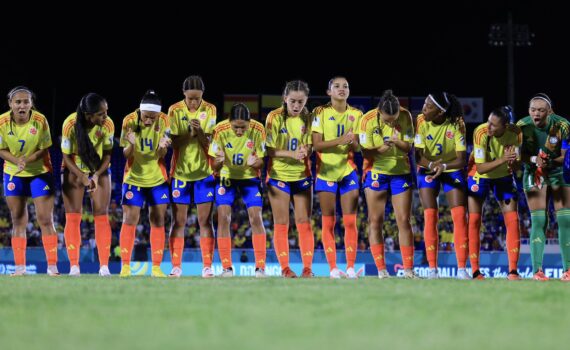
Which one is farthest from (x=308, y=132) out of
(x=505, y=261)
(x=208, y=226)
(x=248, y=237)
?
(x=248, y=237)

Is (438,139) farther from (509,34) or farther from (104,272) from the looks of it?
(509,34)

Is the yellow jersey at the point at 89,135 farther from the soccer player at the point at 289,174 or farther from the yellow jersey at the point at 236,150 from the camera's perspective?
the soccer player at the point at 289,174

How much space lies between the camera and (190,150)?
38.8 ft

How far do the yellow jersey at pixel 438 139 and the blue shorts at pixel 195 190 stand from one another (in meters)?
2.74

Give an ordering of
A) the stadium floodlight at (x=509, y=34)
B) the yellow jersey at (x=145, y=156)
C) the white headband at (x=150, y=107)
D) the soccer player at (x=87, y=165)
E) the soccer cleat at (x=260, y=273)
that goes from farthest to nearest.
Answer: the stadium floodlight at (x=509, y=34), the yellow jersey at (x=145, y=156), the white headband at (x=150, y=107), the soccer player at (x=87, y=165), the soccer cleat at (x=260, y=273)

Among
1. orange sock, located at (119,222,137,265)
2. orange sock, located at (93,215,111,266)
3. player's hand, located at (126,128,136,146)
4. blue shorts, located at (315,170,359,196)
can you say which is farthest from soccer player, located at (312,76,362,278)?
orange sock, located at (93,215,111,266)

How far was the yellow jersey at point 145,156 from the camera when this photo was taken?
11.7 metres

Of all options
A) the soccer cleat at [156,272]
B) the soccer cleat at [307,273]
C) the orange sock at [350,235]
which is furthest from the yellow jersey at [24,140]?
the orange sock at [350,235]

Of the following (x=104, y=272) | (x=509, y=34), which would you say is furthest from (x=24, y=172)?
(x=509, y=34)

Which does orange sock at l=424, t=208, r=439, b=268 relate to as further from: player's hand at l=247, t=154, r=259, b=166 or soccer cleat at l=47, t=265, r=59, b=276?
soccer cleat at l=47, t=265, r=59, b=276

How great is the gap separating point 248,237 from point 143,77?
16.3m

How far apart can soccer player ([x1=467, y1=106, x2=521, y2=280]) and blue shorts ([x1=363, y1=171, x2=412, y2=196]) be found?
897mm

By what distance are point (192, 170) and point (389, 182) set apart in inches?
102

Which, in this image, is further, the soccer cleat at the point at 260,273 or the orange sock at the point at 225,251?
the orange sock at the point at 225,251
